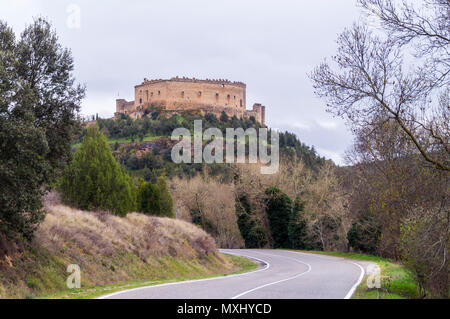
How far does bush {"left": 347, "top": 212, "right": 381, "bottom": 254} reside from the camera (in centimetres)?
3778

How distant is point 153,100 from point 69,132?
133 meters

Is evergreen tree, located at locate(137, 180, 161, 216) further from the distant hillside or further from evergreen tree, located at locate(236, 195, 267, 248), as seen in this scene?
the distant hillside

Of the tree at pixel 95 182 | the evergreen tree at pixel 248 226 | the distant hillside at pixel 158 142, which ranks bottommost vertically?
the evergreen tree at pixel 248 226

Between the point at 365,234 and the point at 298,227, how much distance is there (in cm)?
1246

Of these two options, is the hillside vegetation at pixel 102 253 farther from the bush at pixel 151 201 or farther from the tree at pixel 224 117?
the tree at pixel 224 117

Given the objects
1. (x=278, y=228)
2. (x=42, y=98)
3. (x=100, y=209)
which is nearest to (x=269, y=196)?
(x=278, y=228)

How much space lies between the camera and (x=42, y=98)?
18453 millimetres

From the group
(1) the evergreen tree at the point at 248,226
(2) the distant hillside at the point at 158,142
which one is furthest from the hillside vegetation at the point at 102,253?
(2) the distant hillside at the point at 158,142

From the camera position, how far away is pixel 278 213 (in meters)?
54.6

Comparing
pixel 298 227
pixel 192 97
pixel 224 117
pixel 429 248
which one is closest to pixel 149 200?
pixel 298 227

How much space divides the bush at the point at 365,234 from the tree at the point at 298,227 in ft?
30.1

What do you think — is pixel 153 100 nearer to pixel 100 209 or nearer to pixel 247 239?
pixel 247 239

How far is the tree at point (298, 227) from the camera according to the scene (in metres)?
50.6
